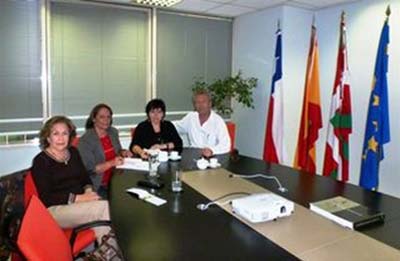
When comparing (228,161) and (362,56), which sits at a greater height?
(362,56)

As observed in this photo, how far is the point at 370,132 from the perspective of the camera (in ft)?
12.5

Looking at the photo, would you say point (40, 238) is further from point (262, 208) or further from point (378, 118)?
point (378, 118)

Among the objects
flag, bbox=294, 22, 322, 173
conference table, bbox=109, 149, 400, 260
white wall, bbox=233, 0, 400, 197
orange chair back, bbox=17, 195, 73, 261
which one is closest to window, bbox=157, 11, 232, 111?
white wall, bbox=233, 0, 400, 197

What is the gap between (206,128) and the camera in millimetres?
3439

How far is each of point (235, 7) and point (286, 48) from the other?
34.1 inches

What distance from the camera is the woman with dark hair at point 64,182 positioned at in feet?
6.88

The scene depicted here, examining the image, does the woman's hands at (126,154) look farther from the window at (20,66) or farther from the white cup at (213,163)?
the window at (20,66)

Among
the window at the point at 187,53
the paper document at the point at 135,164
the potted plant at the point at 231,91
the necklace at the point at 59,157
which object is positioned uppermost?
the window at the point at 187,53

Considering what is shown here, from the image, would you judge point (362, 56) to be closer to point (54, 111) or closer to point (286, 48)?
point (286, 48)

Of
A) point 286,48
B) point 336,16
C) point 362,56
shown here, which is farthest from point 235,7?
point 362,56

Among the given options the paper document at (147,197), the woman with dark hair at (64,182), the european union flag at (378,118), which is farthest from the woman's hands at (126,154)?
the european union flag at (378,118)

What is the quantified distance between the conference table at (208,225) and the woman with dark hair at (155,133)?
827 millimetres

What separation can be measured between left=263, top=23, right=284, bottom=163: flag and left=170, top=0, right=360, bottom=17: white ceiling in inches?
15.0

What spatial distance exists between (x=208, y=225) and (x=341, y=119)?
299 cm
